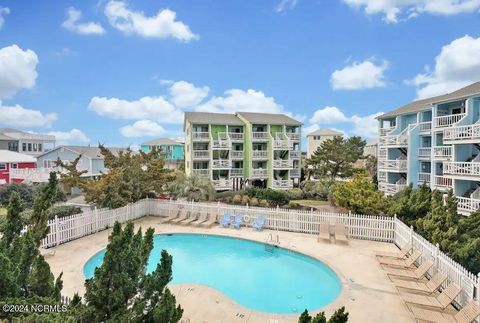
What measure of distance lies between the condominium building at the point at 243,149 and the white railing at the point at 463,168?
2049cm

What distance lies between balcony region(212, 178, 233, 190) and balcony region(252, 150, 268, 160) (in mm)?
4808

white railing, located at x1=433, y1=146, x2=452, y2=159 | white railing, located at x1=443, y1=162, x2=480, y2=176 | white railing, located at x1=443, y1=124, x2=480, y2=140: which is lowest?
white railing, located at x1=443, y1=162, x2=480, y2=176

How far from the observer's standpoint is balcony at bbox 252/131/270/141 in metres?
39.2

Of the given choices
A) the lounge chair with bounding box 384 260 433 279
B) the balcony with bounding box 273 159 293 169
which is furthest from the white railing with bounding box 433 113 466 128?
the balcony with bounding box 273 159 293 169

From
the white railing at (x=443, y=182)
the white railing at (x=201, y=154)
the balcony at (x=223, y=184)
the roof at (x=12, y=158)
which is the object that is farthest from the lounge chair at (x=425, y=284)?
the roof at (x=12, y=158)

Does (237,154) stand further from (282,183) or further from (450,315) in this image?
(450,315)

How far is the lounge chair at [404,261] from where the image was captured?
43.5 ft

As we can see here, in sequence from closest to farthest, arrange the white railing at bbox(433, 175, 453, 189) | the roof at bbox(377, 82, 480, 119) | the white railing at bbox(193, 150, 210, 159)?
the roof at bbox(377, 82, 480, 119)
the white railing at bbox(433, 175, 453, 189)
the white railing at bbox(193, 150, 210, 159)

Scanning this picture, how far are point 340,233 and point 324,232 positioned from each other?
0.95 meters

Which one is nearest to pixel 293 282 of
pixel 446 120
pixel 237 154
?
pixel 446 120

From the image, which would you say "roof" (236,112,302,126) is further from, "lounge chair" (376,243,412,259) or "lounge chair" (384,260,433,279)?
"lounge chair" (384,260,433,279)

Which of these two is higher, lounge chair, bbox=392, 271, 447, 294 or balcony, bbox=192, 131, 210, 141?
balcony, bbox=192, 131, 210, 141

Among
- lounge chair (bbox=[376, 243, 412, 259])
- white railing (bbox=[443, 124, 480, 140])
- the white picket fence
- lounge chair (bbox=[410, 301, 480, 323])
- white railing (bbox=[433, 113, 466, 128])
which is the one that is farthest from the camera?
white railing (bbox=[433, 113, 466, 128])

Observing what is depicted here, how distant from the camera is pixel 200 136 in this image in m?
37.0
